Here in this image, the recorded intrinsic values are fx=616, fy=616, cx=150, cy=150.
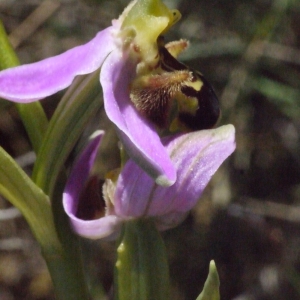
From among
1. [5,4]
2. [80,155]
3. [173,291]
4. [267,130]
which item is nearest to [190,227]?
[173,291]

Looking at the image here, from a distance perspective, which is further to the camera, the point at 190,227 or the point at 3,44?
the point at 190,227

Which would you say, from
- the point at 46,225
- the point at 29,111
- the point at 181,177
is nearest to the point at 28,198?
the point at 46,225

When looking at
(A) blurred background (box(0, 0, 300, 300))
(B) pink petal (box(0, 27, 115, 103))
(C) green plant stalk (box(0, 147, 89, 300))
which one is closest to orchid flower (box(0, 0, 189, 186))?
(B) pink petal (box(0, 27, 115, 103))

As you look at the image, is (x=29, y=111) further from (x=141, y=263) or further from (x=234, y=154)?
(x=234, y=154)

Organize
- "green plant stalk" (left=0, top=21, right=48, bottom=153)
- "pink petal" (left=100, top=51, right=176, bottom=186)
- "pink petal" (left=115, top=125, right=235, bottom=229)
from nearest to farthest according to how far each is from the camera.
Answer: "pink petal" (left=100, top=51, right=176, bottom=186), "pink petal" (left=115, top=125, right=235, bottom=229), "green plant stalk" (left=0, top=21, right=48, bottom=153)

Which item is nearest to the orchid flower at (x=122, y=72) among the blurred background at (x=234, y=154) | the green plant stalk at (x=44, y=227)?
the green plant stalk at (x=44, y=227)

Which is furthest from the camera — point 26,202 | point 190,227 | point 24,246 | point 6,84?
point 190,227

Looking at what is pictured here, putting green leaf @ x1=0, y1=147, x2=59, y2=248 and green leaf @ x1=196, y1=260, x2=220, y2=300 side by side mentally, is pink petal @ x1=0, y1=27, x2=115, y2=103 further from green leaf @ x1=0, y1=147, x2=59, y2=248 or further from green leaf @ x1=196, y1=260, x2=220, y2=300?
green leaf @ x1=196, y1=260, x2=220, y2=300

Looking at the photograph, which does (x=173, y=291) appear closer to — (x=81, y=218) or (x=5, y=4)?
(x=5, y=4)
